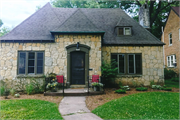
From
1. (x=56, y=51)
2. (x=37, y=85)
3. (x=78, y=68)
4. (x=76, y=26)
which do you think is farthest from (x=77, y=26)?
(x=37, y=85)

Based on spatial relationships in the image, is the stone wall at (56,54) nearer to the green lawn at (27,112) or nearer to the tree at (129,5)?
the green lawn at (27,112)

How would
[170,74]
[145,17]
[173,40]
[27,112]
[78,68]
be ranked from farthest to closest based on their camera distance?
[173,40] < [170,74] < [145,17] < [78,68] < [27,112]

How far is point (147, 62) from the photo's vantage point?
9.39 metres

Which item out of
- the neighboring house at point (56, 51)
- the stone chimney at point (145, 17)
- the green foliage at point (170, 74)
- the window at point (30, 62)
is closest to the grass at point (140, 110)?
the neighboring house at point (56, 51)

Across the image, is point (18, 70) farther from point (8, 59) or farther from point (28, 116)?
point (28, 116)

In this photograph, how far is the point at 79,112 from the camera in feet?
14.2

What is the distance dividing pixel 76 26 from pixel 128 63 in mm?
4729

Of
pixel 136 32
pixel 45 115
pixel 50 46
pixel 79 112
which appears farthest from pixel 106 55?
pixel 45 115

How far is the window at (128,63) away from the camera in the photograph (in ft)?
30.8

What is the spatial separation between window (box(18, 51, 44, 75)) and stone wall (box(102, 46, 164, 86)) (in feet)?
14.7

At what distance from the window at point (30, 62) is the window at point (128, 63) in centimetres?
519

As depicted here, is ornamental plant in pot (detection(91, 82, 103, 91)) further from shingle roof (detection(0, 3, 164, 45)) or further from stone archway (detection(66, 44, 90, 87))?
shingle roof (detection(0, 3, 164, 45))

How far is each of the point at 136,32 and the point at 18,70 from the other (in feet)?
30.5

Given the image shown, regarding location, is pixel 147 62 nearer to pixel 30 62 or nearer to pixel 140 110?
pixel 140 110
